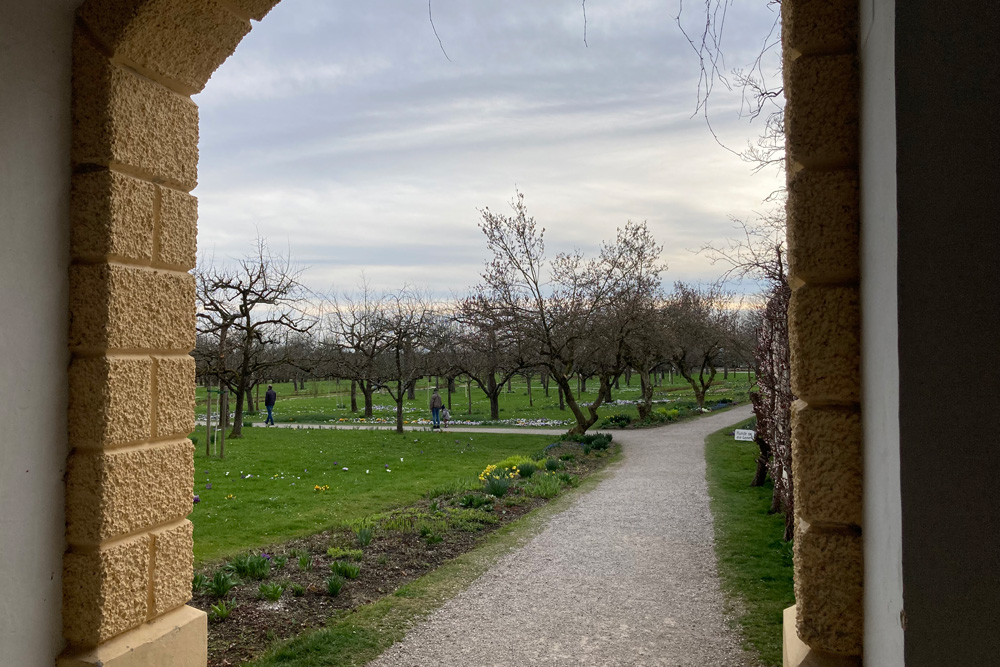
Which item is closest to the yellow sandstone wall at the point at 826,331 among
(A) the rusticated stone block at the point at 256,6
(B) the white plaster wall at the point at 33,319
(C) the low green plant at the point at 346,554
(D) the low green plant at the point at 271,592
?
(A) the rusticated stone block at the point at 256,6

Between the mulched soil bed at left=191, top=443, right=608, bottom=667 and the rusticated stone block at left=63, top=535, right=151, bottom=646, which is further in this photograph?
the mulched soil bed at left=191, top=443, right=608, bottom=667

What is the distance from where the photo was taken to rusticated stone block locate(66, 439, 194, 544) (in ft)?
8.06

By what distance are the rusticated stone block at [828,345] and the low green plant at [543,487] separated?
30.7 ft

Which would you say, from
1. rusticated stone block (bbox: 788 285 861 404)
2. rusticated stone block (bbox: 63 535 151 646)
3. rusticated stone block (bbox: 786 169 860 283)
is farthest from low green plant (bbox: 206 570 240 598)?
rusticated stone block (bbox: 786 169 860 283)

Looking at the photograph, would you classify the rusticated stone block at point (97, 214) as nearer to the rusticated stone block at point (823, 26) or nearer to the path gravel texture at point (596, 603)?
the rusticated stone block at point (823, 26)

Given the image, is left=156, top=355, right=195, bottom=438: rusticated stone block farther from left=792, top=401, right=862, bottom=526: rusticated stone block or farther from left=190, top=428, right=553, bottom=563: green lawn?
left=190, top=428, right=553, bottom=563: green lawn

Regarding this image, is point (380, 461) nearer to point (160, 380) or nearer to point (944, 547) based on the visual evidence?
point (160, 380)

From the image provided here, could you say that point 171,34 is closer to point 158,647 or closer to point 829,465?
point 158,647

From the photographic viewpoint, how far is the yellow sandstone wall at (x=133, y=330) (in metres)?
2.47

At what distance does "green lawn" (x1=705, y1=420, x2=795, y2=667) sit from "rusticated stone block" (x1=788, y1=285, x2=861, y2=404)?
3.47 meters

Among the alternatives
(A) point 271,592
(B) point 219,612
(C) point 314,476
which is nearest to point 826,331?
(B) point 219,612

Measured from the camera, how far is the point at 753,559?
23.2ft

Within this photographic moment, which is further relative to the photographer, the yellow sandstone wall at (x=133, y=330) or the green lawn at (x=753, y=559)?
the green lawn at (x=753, y=559)

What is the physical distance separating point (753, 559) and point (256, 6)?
22.1 ft
